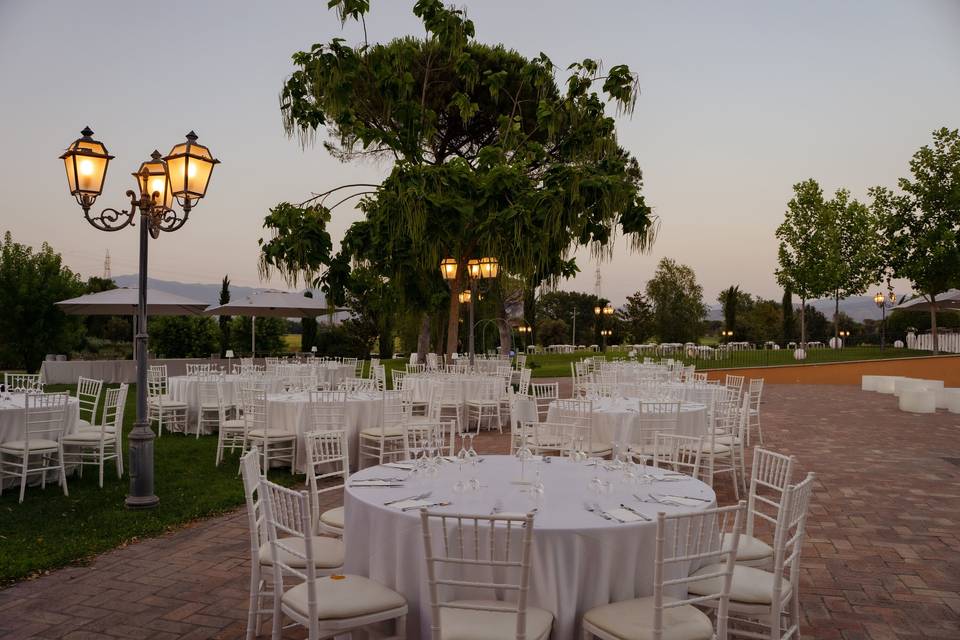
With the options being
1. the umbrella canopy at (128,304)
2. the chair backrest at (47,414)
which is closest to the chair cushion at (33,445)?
the chair backrest at (47,414)

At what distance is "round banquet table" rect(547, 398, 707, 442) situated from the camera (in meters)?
7.26

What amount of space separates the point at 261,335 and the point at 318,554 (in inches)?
950

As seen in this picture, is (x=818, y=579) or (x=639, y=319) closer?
(x=818, y=579)

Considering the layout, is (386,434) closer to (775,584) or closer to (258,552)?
(258,552)

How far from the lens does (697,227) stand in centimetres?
2794

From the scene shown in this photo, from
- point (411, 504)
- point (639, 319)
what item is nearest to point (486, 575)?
point (411, 504)

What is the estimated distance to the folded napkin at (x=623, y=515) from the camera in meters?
2.92

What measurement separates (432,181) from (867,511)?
7836 mm

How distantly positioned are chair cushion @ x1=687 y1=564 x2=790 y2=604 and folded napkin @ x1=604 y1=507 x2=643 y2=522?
44 cm

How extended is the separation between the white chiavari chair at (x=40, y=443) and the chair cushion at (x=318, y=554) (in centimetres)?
413

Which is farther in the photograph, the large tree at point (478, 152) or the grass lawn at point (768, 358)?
the grass lawn at point (768, 358)

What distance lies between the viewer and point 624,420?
728 centimetres

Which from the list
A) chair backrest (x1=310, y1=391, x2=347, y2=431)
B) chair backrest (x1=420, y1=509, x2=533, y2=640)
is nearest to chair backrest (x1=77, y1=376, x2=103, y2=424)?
chair backrest (x1=310, y1=391, x2=347, y2=431)

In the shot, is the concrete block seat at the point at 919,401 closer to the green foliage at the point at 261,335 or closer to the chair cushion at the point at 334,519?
the chair cushion at the point at 334,519
